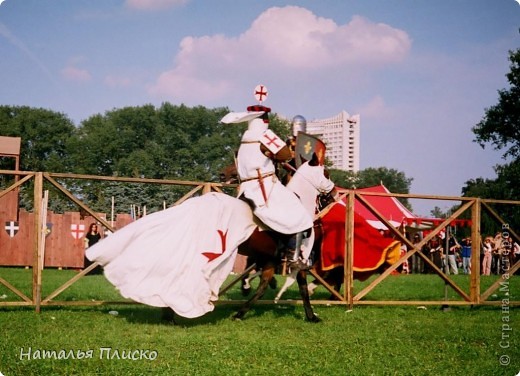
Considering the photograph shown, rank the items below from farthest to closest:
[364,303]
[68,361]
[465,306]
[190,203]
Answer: [465,306] → [364,303] → [190,203] → [68,361]

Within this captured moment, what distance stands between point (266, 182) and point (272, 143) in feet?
1.65

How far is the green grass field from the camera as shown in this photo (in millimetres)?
5344

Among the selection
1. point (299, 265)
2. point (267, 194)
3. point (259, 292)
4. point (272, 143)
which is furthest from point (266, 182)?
point (259, 292)

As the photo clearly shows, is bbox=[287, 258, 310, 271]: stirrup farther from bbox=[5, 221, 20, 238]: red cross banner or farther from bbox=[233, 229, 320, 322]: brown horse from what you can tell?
bbox=[5, 221, 20, 238]: red cross banner

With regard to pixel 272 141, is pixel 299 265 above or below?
below

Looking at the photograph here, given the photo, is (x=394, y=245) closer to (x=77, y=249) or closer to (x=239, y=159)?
(x=239, y=159)

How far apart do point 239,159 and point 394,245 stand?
3.55 m

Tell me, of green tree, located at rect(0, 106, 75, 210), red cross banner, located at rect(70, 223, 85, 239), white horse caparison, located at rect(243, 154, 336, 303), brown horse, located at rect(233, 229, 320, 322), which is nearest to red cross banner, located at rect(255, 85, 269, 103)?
white horse caparison, located at rect(243, 154, 336, 303)

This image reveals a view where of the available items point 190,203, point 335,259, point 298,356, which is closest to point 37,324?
point 190,203

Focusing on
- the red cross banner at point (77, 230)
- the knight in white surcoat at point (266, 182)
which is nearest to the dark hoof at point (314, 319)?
the knight in white surcoat at point (266, 182)

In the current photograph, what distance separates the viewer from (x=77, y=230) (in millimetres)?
22000

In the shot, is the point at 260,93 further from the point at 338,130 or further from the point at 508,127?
the point at 508,127

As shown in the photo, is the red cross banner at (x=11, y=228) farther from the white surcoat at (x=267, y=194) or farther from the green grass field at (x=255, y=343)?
the white surcoat at (x=267, y=194)

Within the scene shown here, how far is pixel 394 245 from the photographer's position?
33.6 feet
